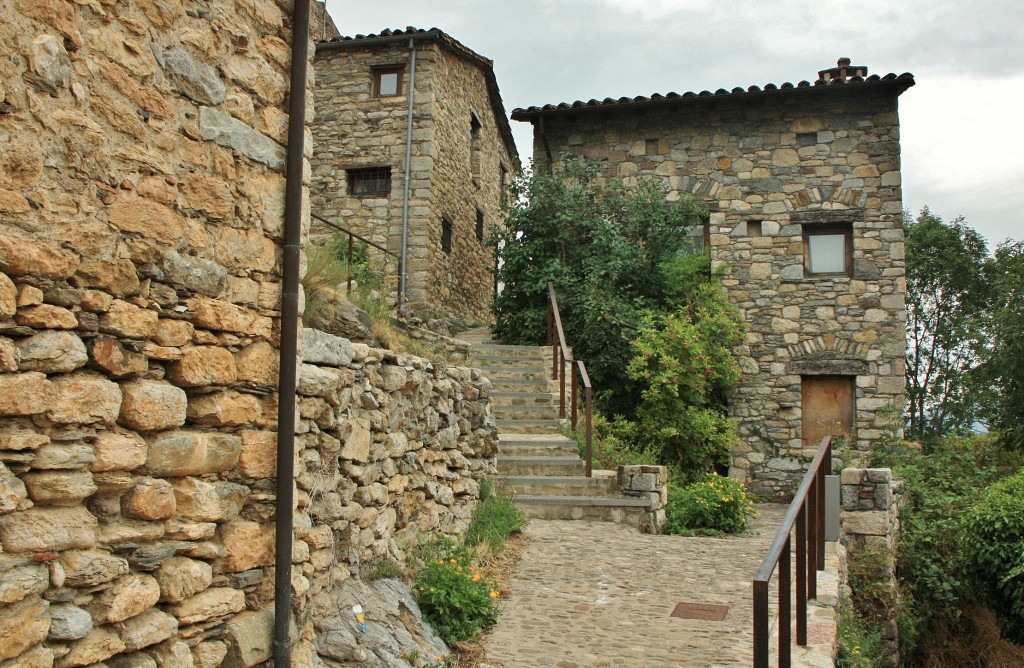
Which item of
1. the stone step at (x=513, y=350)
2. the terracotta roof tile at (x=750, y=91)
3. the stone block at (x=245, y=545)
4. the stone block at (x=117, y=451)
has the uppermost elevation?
the terracotta roof tile at (x=750, y=91)

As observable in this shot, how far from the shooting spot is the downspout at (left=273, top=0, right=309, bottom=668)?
3311mm

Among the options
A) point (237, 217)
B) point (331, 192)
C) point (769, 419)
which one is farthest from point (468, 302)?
point (237, 217)

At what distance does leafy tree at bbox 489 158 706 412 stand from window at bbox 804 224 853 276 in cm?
171

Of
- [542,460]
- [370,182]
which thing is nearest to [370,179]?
[370,182]

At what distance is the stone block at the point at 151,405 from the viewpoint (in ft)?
9.14

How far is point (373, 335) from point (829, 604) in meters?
3.60

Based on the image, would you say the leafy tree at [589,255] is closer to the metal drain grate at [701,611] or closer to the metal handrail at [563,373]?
the metal handrail at [563,373]

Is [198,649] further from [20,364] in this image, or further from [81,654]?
[20,364]

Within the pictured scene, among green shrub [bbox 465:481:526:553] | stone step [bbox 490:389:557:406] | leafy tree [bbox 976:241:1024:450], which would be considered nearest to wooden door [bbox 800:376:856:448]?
leafy tree [bbox 976:241:1024:450]

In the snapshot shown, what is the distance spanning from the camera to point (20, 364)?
2.43 m

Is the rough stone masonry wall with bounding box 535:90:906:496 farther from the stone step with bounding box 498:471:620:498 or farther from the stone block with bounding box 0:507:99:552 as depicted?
the stone block with bounding box 0:507:99:552

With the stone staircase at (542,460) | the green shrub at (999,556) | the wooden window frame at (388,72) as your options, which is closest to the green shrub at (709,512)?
the stone staircase at (542,460)

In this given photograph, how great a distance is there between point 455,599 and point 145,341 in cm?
269

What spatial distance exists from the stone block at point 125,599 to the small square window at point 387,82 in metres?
12.4
